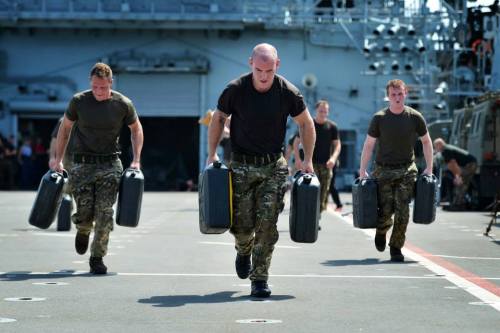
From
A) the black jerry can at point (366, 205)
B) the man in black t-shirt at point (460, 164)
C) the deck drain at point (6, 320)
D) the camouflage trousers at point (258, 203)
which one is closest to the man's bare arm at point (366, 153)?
the black jerry can at point (366, 205)

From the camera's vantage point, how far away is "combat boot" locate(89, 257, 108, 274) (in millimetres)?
12000

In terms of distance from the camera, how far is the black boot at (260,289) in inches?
397

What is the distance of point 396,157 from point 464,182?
15055 mm

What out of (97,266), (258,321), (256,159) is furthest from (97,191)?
(258,321)

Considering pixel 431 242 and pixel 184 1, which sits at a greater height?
pixel 184 1

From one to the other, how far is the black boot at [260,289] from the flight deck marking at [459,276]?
→ 5.12 feet

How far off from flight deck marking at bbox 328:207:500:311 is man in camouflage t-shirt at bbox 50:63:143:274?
118 inches

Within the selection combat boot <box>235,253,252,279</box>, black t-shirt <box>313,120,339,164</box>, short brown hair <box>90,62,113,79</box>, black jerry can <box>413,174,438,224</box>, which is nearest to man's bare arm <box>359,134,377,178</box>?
black jerry can <box>413,174,438,224</box>

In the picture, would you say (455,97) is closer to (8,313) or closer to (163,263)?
(163,263)

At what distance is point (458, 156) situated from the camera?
28266mm

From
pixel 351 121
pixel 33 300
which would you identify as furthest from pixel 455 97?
pixel 33 300

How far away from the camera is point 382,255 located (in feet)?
48.4

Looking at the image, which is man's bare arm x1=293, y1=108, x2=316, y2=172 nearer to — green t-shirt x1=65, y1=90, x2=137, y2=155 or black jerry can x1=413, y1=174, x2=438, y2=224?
green t-shirt x1=65, y1=90, x2=137, y2=155

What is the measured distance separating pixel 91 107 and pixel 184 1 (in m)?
38.5
